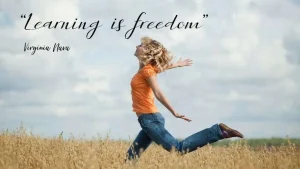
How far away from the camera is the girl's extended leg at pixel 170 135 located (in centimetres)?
665

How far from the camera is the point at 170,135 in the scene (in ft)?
22.0

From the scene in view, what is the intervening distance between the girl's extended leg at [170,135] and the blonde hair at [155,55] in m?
0.72

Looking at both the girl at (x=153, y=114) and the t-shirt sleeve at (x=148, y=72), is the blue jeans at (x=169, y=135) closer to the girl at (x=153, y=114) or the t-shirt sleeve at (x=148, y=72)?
the girl at (x=153, y=114)

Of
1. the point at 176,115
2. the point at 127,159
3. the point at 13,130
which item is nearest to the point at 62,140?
the point at 13,130

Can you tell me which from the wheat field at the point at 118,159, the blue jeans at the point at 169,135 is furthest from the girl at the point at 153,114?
the wheat field at the point at 118,159

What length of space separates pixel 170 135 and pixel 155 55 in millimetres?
1097

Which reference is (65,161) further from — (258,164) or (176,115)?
(258,164)

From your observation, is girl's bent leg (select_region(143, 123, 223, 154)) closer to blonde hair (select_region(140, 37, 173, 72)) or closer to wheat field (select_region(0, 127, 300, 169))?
wheat field (select_region(0, 127, 300, 169))

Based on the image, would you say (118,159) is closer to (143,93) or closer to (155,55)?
(143,93)

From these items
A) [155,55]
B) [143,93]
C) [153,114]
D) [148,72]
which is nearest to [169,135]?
[153,114]

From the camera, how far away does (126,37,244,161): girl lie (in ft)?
21.8

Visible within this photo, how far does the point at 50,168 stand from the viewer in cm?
621

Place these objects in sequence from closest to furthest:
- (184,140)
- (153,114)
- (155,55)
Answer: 1. (153,114)
2. (184,140)
3. (155,55)

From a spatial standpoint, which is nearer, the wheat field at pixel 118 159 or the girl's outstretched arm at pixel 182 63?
the wheat field at pixel 118 159
